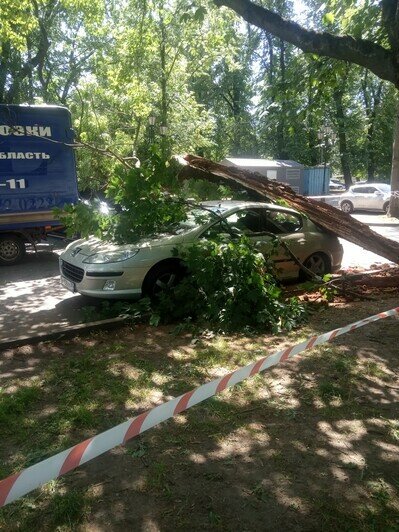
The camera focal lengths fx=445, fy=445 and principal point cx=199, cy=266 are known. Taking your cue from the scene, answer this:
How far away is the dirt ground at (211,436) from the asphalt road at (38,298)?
44.1 inches

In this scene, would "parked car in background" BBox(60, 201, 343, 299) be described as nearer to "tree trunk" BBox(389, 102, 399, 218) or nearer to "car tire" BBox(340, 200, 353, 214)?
"tree trunk" BBox(389, 102, 399, 218)

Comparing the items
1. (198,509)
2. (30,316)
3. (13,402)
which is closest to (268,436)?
(198,509)

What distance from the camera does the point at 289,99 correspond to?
7113 mm

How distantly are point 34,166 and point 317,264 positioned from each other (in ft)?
21.8

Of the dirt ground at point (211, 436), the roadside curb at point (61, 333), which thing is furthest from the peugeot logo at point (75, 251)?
the dirt ground at point (211, 436)

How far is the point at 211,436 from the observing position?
309 cm

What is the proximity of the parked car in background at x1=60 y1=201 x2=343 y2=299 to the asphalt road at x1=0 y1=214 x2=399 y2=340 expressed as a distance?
51 centimetres

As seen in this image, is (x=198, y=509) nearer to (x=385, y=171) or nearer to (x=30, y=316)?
(x=30, y=316)

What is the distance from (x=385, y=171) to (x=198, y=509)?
46.5 meters

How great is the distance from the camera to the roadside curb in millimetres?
4824

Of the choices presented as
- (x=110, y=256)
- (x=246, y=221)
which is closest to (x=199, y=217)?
(x=246, y=221)

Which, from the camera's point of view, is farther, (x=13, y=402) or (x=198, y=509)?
(x=13, y=402)

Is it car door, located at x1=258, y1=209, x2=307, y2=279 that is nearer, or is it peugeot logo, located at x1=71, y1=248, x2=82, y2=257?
peugeot logo, located at x1=71, y1=248, x2=82, y2=257

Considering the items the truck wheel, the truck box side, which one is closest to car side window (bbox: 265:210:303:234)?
the truck box side
